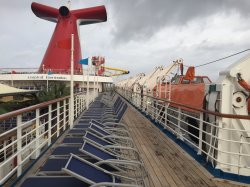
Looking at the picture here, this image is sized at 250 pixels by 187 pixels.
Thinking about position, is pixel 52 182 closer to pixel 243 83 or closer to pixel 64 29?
pixel 243 83

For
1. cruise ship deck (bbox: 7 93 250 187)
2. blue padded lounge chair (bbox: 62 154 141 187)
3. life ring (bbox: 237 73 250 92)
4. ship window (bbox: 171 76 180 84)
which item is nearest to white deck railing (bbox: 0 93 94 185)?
cruise ship deck (bbox: 7 93 250 187)

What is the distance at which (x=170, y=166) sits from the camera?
4293mm

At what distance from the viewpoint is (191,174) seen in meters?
3.93

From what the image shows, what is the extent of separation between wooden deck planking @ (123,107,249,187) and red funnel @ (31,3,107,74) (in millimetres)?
24059

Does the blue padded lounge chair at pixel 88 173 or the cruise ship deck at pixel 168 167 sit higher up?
the blue padded lounge chair at pixel 88 173

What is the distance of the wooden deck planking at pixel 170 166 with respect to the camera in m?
3.63

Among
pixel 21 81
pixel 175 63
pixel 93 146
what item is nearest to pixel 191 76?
pixel 175 63

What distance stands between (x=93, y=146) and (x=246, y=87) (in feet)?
7.51

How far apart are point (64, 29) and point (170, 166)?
2924 cm

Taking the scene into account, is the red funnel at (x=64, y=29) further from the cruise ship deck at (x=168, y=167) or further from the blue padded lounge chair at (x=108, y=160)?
the blue padded lounge chair at (x=108, y=160)

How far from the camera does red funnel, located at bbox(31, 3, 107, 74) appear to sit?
98.0 ft

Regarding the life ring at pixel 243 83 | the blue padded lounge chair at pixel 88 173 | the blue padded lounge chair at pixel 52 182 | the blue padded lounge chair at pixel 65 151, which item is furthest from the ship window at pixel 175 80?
the blue padded lounge chair at pixel 52 182

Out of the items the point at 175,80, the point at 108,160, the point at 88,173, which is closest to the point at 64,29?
the point at 175,80

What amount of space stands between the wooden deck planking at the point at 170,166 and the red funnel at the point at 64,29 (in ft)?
78.9
